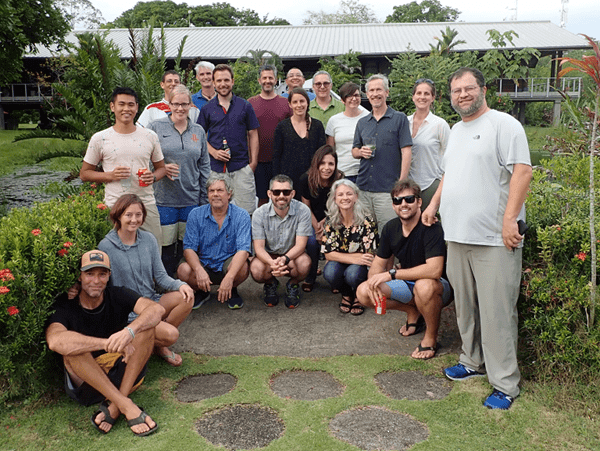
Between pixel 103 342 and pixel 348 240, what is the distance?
257 centimetres

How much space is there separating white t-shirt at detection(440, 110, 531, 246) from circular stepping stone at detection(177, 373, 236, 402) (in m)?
1.94

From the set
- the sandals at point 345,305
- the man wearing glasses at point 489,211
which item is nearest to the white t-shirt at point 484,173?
the man wearing glasses at point 489,211

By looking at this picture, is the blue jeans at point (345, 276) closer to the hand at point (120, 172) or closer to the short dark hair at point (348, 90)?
the short dark hair at point (348, 90)

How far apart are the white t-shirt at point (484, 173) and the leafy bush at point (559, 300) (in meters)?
0.46

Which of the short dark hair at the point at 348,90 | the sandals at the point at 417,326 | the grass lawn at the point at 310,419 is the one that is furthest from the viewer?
the short dark hair at the point at 348,90

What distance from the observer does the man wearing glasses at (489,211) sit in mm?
3457

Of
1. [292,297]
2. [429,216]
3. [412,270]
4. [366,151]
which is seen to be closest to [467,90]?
[429,216]

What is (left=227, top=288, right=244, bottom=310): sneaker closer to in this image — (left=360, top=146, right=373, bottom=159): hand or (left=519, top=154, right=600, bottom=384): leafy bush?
(left=360, top=146, right=373, bottom=159): hand

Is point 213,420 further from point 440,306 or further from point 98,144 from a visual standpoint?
point 98,144

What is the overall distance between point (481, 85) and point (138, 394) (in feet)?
10.2

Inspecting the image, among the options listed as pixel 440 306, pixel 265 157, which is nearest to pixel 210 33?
pixel 265 157

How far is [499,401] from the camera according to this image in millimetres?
3596

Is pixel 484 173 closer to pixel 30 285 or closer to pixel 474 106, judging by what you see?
pixel 474 106

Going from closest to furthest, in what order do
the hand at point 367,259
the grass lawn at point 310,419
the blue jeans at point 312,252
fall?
the grass lawn at point 310,419 → the hand at point 367,259 → the blue jeans at point 312,252
